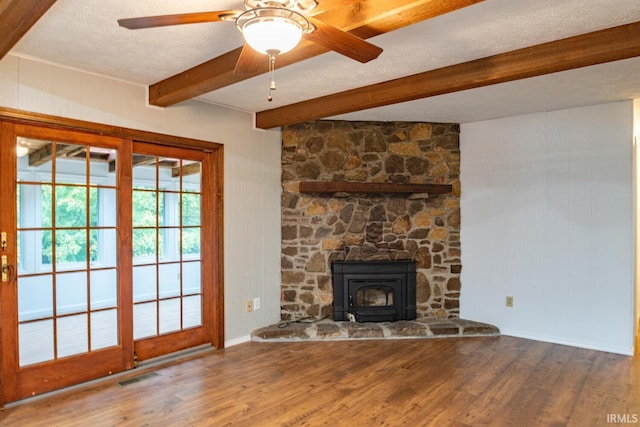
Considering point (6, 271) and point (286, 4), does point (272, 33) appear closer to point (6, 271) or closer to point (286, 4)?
point (286, 4)

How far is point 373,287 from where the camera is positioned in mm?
4785

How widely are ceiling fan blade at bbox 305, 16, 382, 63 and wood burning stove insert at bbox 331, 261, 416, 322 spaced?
9.98 feet

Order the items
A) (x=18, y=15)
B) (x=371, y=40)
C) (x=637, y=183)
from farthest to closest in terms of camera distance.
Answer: (x=637, y=183) < (x=371, y=40) < (x=18, y=15)

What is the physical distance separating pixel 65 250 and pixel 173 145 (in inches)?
50.3

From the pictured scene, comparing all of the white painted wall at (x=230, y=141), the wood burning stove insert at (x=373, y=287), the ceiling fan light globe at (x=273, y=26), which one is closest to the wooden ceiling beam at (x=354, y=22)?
the ceiling fan light globe at (x=273, y=26)

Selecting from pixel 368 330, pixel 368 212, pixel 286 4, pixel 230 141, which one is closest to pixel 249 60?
pixel 286 4

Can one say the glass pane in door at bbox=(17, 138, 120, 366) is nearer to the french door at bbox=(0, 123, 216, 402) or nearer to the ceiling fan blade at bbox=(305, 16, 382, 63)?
the french door at bbox=(0, 123, 216, 402)

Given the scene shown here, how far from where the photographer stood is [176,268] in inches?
154

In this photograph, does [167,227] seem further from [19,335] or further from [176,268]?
[19,335]

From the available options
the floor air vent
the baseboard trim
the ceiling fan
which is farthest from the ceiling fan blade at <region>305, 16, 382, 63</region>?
the baseboard trim

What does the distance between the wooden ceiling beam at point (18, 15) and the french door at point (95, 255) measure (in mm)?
911

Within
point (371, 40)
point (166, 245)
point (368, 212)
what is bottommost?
point (166, 245)

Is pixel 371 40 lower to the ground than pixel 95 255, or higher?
higher

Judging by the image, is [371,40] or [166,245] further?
[166,245]
